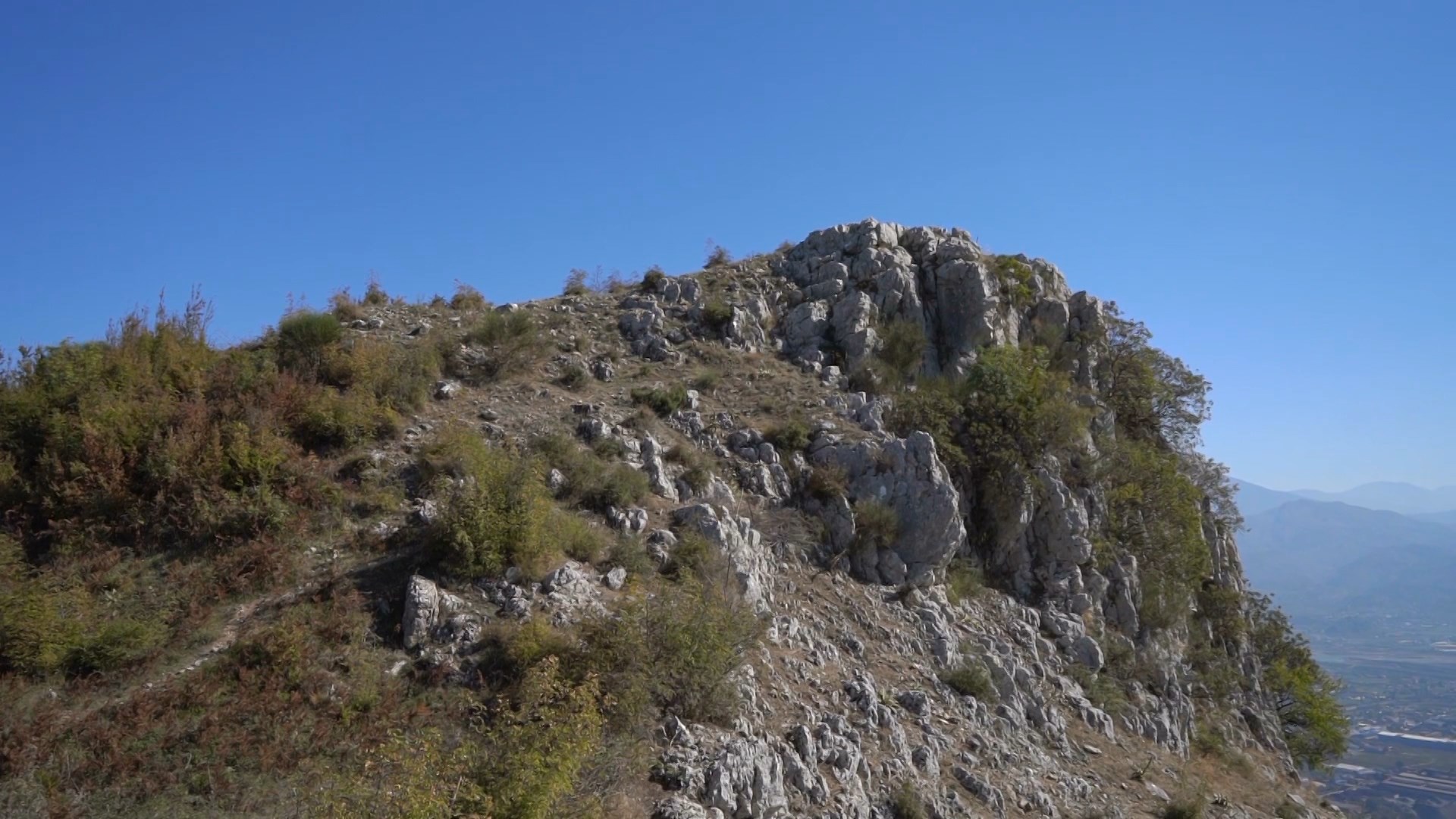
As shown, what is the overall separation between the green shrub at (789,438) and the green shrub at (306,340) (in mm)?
9614

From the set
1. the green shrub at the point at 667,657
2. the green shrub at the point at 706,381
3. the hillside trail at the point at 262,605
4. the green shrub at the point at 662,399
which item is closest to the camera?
the hillside trail at the point at 262,605

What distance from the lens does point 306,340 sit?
54.9ft

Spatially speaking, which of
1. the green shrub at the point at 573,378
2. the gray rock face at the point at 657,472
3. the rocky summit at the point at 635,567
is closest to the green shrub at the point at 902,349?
the rocky summit at the point at 635,567

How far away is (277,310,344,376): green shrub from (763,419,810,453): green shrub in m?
9.61

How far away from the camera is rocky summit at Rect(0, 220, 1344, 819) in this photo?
9.05 metres

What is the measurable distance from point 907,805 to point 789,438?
28.6 ft

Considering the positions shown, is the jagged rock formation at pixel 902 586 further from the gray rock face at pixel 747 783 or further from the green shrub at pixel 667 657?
the green shrub at pixel 667 657

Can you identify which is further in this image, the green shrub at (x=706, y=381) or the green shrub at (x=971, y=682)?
the green shrub at (x=706, y=381)

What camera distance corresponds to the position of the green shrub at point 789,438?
18.4 metres

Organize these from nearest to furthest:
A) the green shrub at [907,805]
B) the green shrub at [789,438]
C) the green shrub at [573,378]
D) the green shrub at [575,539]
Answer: the green shrub at [907,805] < the green shrub at [575,539] < the green shrub at [789,438] < the green shrub at [573,378]

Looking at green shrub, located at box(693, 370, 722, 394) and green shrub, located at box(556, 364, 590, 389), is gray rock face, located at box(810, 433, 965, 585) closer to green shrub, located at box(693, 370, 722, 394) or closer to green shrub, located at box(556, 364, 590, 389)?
green shrub, located at box(693, 370, 722, 394)

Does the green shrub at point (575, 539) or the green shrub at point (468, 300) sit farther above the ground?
the green shrub at point (468, 300)

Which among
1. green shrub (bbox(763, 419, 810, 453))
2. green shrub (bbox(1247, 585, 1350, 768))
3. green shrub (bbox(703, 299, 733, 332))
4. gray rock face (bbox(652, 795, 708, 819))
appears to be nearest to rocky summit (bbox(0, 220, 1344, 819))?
gray rock face (bbox(652, 795, 708, 819))

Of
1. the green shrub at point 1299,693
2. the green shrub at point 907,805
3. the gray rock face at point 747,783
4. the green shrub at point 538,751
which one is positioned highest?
the green shrub at point 538,751
